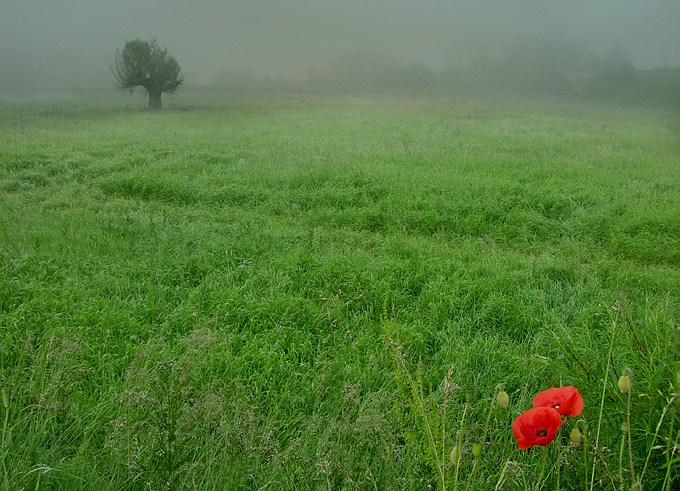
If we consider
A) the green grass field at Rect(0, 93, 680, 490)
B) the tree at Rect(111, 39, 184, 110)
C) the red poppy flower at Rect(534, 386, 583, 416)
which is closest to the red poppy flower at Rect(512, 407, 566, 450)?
the red poppy flower at Rect(534, 386, 583, 416)

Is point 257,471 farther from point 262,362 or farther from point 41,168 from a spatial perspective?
point 41,168

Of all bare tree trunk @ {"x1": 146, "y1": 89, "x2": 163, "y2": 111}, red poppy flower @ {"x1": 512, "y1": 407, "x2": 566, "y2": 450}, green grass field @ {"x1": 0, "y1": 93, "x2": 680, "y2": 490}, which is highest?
bare tree trunk @ {"x1": 146, "y1": 89, "x2": 163, "y2": 111}

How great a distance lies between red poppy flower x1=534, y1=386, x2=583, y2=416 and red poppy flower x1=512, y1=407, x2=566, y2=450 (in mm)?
85

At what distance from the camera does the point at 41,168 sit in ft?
34.4

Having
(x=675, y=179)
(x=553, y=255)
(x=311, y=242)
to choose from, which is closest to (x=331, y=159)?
(x=311, y=242)

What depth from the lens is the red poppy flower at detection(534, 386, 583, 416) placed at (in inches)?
55.2

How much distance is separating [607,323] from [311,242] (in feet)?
11.3

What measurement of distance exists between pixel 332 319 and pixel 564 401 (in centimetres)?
279

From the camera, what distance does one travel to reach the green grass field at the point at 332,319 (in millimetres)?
2254

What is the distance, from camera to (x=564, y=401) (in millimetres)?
1428

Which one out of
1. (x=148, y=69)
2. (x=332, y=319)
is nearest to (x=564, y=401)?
(x=332, y=319)

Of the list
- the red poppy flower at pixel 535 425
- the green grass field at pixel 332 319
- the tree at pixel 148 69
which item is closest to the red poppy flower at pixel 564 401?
the red poppy flower at pixel 535 425

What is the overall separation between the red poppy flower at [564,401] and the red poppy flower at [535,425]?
0.08 metres

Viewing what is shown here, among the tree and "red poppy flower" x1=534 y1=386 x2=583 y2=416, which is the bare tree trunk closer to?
the tree
